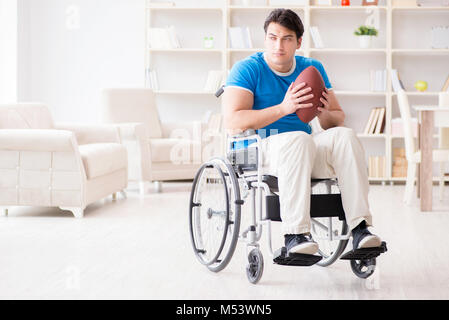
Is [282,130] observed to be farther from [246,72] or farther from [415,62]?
[415,62]

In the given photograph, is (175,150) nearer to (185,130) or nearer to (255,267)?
(185,130)

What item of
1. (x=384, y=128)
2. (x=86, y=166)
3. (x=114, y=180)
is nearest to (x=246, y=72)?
(x=86, y=166)

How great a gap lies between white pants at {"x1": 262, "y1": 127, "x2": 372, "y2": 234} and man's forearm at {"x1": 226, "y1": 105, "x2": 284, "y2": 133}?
10 cm

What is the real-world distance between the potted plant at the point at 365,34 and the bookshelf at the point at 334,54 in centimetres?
6

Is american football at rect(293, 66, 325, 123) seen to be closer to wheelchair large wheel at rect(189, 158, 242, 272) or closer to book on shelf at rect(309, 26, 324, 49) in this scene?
wheelchair large wheel at rect(189, 158, 242, 272)

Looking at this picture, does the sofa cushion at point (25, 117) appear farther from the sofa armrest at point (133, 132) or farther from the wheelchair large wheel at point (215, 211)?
the wheelchair large wheel at point (215, 211)

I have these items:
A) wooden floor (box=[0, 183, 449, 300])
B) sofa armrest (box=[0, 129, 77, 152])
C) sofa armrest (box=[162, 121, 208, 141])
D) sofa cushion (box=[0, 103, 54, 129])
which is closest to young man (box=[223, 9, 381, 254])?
wooden floor (box=[0, 183, 449, 300])

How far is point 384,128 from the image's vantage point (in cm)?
657

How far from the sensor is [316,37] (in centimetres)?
651

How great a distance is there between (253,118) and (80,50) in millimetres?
4808

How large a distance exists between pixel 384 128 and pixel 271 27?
425 centimetres

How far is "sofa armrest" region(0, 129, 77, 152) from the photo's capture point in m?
3.99

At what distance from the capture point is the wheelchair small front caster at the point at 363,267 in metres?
2.42

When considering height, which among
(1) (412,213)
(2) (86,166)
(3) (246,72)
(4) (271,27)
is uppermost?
(4) (271,27)
